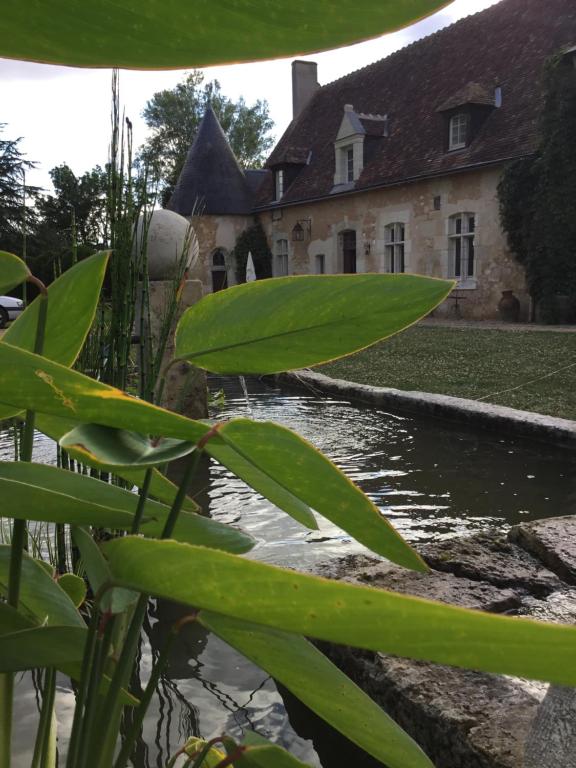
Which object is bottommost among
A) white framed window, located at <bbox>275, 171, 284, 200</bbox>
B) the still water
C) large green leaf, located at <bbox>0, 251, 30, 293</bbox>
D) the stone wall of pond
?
the still water

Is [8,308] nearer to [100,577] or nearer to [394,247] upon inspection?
[394,247]

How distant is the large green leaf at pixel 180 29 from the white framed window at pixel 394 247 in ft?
52.6

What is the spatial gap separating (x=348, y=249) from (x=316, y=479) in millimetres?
17613

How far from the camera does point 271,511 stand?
3209 mm

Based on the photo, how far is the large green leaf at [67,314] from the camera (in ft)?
1.83

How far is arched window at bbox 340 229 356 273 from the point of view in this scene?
17500 millimetres

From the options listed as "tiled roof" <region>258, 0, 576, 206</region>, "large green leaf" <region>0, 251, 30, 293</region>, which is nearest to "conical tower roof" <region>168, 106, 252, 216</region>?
"tiled roof" <region>258, 0, 576, 206</region>

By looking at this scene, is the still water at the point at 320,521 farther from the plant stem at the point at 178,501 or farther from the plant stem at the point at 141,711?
the plant stem at the point at 141,711

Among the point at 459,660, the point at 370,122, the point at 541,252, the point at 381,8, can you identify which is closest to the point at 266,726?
the point at 459,660

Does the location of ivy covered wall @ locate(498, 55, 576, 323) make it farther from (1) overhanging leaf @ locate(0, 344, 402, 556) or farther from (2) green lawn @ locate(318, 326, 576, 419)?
(1) overhanging leaf @ locate(0, 344, 402, 556)

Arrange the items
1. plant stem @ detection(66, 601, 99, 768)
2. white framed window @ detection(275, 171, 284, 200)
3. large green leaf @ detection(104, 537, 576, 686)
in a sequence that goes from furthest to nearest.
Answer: white framed window @ detection(275, 171, 284, 200) < plant stem @ detection(66, 601, 99, 768) < large green leaf @ detection(104, 537, 576, 686)

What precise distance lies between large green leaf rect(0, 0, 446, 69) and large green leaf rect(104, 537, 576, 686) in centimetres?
19

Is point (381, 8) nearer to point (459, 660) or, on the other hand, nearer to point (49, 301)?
point (459, 660)

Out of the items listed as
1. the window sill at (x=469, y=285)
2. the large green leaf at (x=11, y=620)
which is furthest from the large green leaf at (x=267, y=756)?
the window sill at (x=469, y=285)
